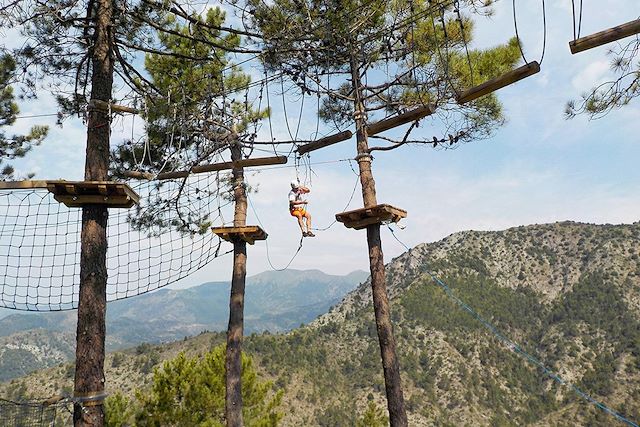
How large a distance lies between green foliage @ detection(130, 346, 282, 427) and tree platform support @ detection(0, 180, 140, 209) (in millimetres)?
10282

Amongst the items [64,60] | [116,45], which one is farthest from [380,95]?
[64,60]

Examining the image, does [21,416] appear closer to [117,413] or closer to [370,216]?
[370,216]

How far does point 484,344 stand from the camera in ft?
218

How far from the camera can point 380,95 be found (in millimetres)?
9031

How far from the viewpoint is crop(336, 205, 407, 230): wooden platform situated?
711 centimetres

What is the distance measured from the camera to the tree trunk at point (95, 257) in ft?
16.6

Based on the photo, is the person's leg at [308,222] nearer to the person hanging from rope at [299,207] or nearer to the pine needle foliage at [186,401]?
the person hanging from rope at [299,207]

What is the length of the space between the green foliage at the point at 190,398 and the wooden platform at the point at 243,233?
22.3ft

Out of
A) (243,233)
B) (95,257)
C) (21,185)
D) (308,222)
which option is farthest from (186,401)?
(21,185)

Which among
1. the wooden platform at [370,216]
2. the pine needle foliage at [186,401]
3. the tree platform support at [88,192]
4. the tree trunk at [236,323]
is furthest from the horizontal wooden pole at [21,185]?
the pine needle foliage at [186,401]

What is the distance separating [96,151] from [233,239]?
14.1 ft

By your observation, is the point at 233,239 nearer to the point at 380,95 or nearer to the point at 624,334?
the point at 380,95

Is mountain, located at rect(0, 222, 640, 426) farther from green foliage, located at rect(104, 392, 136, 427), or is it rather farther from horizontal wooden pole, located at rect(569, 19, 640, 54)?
horizontal wooden pole, located at rect(569, 19, 640, 54)

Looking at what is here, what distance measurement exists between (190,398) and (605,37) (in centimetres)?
1406
